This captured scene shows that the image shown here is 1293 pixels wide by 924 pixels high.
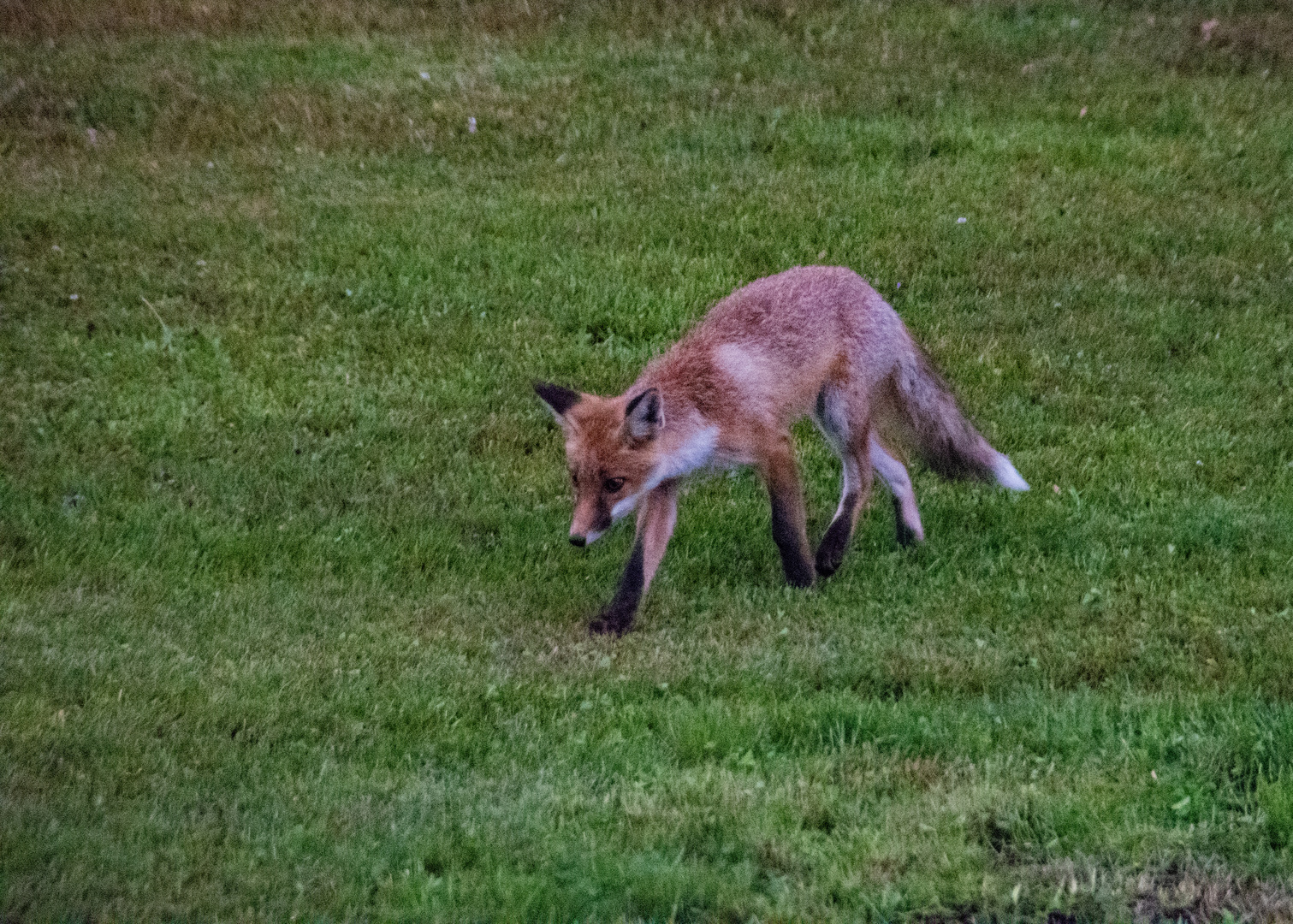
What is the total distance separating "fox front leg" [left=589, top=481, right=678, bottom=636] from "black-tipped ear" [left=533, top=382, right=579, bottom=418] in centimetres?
67

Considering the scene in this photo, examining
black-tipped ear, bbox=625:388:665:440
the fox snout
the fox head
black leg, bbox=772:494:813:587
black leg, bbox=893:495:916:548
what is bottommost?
black leg, bbox=893:495:916:548

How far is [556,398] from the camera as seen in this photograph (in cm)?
714

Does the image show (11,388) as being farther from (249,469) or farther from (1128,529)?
(1128,529)

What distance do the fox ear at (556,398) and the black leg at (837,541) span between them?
1.74 m

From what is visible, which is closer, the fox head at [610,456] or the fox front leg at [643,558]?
the fox head at [610,456]

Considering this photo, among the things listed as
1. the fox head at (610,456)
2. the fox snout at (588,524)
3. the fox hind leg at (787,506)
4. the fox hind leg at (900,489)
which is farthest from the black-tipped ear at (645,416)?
the fox hind leg at (900,489)

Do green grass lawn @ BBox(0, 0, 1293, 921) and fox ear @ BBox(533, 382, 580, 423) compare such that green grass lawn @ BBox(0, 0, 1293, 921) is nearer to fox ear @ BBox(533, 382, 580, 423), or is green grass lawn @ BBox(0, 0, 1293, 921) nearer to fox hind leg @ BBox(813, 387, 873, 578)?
fox hind leg @ BBox(813, 387, 873, 578)

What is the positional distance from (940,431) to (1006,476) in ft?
1.58

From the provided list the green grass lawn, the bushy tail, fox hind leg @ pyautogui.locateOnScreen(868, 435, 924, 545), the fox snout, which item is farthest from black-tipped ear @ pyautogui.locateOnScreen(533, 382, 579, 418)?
the bushy tail

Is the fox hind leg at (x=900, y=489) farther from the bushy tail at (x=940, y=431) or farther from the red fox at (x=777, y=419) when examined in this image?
the bushy tail at (x=940, y=431)

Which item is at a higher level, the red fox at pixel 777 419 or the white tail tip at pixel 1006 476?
the red fox at pixel 777 419

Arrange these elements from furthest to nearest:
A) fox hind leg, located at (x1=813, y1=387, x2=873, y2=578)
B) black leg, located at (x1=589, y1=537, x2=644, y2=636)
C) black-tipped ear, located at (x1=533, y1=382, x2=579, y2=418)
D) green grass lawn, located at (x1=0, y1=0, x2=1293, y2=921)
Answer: fox hind leg, located at (x1=813, y1=387, x2=873, y2=578)
black leg, located at (x1=589, y1=537, x2=644, y2=636)
black-tipped ear, located at (x1=533, y1=382, x2=579, y2=418)
green grass lawn, located at (x1=0, y1=0, x2=1293, y2=921)

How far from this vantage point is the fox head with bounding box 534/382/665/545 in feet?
22.1

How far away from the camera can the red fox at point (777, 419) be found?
6.94 metres
